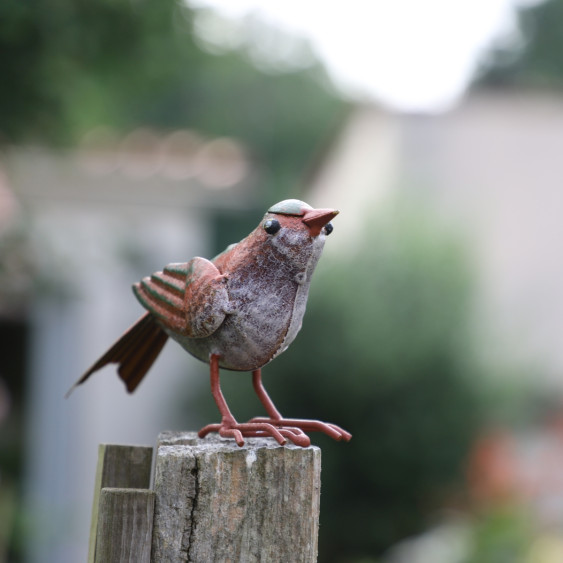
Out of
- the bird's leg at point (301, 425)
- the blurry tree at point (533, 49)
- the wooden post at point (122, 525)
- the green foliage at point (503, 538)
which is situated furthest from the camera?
the blurry tree at point (533, 49)

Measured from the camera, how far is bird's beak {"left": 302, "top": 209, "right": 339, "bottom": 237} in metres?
1.47

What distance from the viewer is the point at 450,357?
6305 mm

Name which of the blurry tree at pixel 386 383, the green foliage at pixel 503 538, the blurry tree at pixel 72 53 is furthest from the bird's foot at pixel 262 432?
the blurry tree at pixel 386 383

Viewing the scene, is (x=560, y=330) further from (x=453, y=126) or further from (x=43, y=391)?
(x=43, y=391)

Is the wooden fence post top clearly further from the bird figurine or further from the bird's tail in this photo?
the bird's tail

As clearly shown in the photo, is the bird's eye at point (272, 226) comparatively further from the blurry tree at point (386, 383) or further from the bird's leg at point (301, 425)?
the blurry tree at point (386, 383)

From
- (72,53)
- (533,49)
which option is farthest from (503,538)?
(533,49)

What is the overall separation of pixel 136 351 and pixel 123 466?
263mm

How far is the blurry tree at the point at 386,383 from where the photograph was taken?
617 cm

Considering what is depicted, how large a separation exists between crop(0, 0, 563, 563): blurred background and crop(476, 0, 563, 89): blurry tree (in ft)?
53.4

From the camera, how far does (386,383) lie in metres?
6.22

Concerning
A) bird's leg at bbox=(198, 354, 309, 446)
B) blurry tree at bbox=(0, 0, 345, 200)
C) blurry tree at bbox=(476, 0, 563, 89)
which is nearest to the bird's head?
bird's leg at bbox=(198, 354, 309, 446)

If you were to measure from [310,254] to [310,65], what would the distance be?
2255 centimetres

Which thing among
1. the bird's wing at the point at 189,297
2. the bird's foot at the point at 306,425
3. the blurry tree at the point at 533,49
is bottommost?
the bird's foot at the point at 306,425
